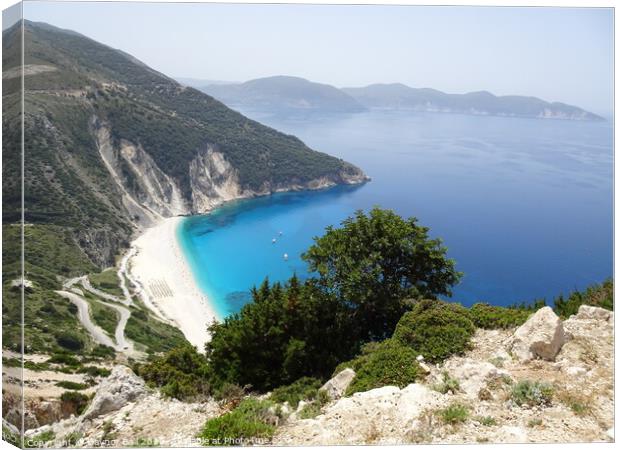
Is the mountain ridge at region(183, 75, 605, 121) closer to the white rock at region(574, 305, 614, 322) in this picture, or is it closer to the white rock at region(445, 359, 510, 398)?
the white rock at region(574, 305, 614, 322)

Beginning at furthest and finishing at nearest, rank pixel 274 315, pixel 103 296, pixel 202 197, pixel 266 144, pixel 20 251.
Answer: pixel 266 144, pixel 202 197, pixel 103 296, pixel 274 315, pixel 20 251

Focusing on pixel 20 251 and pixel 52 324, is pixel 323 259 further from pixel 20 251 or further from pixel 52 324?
pixel 52 324

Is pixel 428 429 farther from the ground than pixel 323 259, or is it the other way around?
pixel 323 259

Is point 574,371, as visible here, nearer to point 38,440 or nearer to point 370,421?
Answer: point 370,421

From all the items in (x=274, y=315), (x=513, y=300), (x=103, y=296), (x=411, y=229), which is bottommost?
(x=103, y=296)

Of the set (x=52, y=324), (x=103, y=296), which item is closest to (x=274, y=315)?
(x=52, y=324)

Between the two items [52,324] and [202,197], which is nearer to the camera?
[52,324]

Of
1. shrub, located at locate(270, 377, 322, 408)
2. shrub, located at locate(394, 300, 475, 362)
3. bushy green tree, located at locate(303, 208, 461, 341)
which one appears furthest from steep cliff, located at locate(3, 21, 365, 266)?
shrub, located at locate(394, 300, 475, 362)
